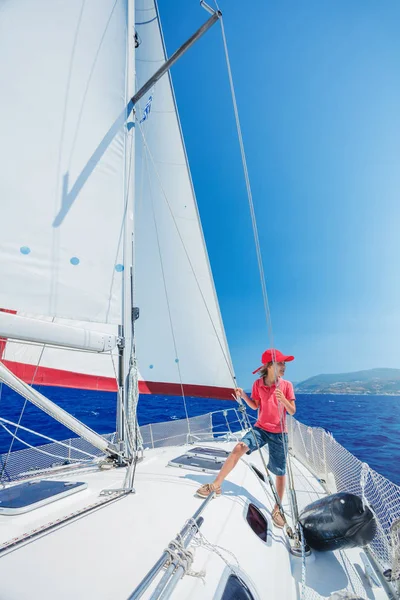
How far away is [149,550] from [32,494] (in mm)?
1104

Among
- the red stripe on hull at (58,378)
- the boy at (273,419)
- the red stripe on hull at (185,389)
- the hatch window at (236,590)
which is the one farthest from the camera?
the red stripe on hull at (185,389)

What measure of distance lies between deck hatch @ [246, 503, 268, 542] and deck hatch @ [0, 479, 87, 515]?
142 cm

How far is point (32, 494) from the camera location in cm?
215

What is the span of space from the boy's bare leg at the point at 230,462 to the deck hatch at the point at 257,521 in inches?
13.0

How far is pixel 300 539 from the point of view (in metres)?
2.48

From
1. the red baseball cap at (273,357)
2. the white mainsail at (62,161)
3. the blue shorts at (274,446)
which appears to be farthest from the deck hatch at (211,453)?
the white mainsail at (62,161)

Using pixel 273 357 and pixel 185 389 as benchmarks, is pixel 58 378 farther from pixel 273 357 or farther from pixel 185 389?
pixel 273 357

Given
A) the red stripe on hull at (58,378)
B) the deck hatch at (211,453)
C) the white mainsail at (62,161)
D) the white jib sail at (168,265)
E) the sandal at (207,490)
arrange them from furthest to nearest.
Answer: the white jib sail at (168,265)
the deck hatch at (211,453)
the red stripe on hull at (58,378)
the white mainsail at (62,161)
the sandal at (207,490)

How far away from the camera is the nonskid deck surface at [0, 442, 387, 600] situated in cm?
134

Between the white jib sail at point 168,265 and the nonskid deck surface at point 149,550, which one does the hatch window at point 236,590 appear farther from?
the white jib sail at point 168,265

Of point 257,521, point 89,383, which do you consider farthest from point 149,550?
point 89,383

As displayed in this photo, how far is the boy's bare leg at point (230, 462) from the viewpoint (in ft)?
8.63

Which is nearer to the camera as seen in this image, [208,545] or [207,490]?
[208,545]

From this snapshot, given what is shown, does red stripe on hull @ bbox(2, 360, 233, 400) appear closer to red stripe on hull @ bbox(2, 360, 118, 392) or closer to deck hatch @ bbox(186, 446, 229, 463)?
red stripe on hull @ bbox(2, 360, 118, 392)
